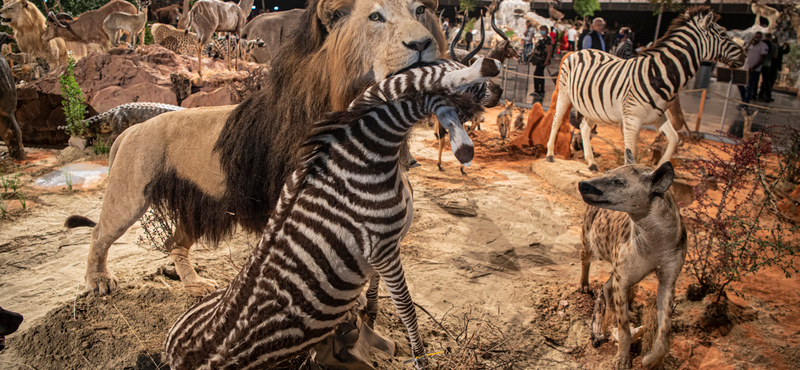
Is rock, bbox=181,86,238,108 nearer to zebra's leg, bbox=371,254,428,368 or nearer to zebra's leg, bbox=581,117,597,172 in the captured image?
zebra's leg, bbox=581,117,597,172

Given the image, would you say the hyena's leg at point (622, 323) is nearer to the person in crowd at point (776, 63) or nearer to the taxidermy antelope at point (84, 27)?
the person in crowd at point (776, 63)

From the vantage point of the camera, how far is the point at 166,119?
252 centimetres

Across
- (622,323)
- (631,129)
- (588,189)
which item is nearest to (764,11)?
(631,129)

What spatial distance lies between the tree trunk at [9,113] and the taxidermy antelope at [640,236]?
7.04 meters

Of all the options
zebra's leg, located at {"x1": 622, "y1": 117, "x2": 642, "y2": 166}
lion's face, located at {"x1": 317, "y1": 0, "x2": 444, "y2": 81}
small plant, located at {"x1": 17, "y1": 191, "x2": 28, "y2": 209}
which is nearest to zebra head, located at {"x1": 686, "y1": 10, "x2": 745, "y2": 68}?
zebra's leg, located at {"x1": 622, "y1": 117, "x2": 642, "y2": 166}

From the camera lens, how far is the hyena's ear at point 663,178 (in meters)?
2.24

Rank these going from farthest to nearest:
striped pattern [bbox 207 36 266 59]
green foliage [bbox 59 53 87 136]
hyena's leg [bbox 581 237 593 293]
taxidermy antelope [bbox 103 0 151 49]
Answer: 1. striped pattern [bbox 207 36 266 59]
2. taxidermy antelope [bbox 103 0 151 49]
3. green foliage [bbox 59 53 87 136]
4. hyena's leg [bbox 581 237 593 293]

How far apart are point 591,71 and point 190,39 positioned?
9.43 metres

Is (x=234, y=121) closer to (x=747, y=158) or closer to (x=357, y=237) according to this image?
(x=357, y=237)

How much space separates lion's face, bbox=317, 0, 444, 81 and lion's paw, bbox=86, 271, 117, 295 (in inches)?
92.8

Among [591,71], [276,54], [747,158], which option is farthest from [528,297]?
[591,71]

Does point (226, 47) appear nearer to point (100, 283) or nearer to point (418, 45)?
point (100, 283)

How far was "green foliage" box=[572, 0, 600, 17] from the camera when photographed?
14.5 metres

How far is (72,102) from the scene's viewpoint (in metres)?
6.27
